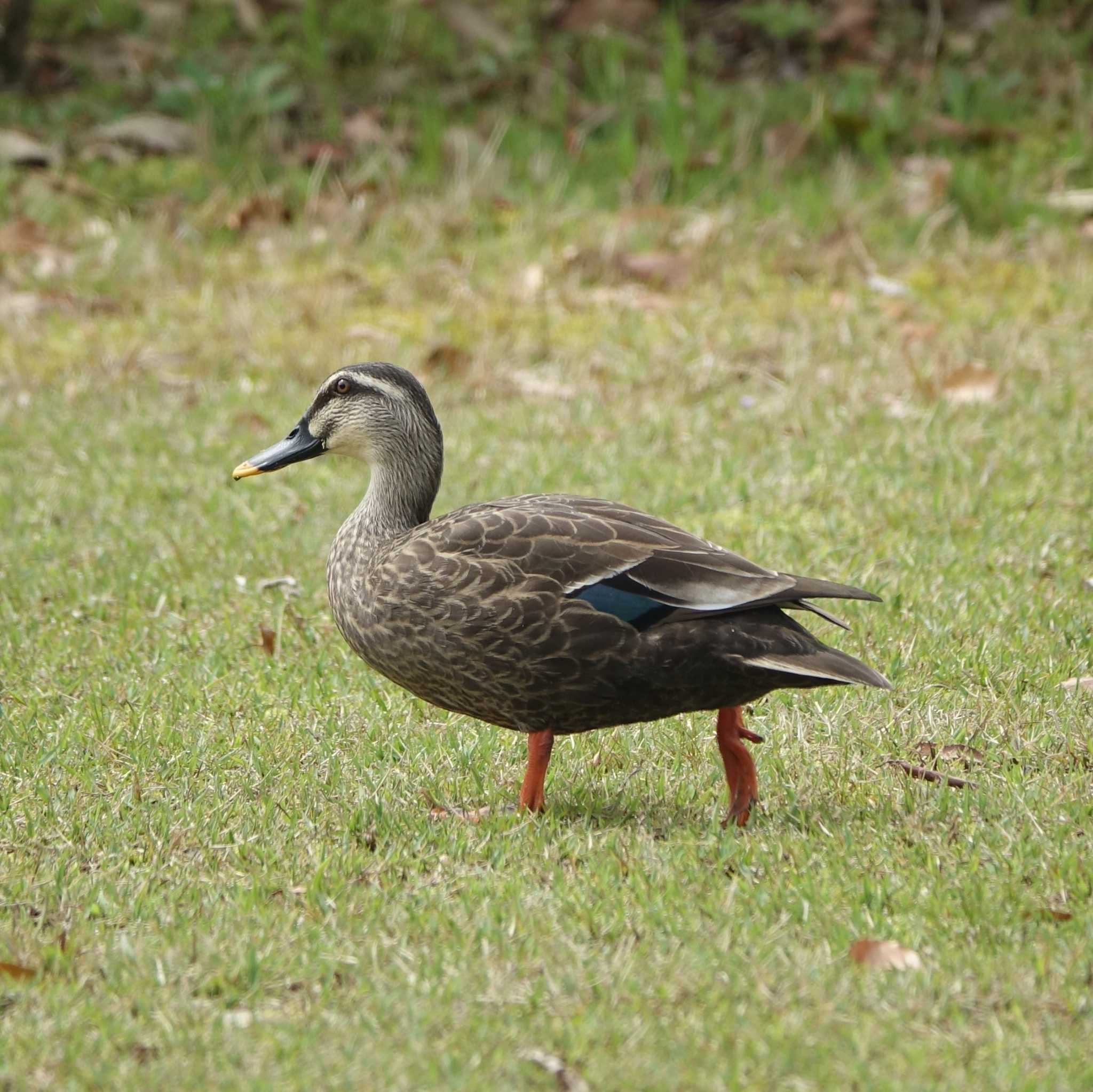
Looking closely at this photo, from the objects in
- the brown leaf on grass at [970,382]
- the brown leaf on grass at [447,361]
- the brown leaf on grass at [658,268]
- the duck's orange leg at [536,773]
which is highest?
the duck's orange leg at [536,773]

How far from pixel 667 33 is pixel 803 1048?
32.4 feet

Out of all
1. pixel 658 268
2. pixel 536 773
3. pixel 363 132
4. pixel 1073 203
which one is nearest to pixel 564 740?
pixel 536 773

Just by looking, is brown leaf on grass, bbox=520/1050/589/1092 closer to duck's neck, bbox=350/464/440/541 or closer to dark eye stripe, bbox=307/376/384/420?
duck's neck, bbox=350/464/440/541

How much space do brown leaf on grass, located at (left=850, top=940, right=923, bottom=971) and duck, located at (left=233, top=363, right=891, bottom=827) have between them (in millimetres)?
683

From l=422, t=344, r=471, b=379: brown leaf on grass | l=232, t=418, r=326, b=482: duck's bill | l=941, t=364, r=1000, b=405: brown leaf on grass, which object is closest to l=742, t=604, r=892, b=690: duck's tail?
l=232, t=418, r=326, b=482: duck's bill

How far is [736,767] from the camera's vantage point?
163 inches

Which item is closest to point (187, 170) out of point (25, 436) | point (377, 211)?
point (377, 211)

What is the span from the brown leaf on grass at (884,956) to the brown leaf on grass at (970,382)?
4882 millimetres

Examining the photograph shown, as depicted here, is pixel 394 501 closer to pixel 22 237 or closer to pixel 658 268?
pixel 658 268

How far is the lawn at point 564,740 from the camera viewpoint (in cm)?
314

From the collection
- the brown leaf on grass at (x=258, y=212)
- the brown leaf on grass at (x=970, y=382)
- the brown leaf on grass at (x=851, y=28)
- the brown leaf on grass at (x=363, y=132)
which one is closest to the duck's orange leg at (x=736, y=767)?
the brown leaf on grass at (x=970, y=382)

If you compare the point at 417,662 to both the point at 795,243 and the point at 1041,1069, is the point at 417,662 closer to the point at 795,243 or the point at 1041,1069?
the point at 1041,1069

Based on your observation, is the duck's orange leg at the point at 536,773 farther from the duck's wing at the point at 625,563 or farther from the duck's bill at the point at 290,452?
the duck's bill at the point at 290,452

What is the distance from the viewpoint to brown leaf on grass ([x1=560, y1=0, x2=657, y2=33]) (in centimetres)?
1247
